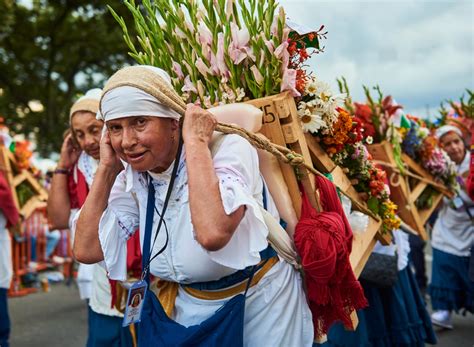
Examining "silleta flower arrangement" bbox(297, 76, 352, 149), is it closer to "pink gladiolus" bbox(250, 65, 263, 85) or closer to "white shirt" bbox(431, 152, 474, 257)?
"pink gladiolus" bbox(250, 65, 263, 85)

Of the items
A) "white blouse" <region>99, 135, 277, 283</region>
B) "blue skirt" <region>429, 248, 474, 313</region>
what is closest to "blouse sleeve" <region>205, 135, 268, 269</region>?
"white blouse" <region>99, 135, 277, 283</region>

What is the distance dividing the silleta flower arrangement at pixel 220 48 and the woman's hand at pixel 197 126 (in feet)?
1.66

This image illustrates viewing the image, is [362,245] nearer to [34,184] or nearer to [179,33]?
[179,33]

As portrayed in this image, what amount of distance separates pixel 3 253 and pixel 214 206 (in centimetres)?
409

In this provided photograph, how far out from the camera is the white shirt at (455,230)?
6574 millimetres

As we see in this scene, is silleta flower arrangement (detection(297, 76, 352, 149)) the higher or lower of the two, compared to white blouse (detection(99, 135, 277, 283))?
Result: higher

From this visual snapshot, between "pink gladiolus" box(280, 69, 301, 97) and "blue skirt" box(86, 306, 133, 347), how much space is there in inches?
85.3

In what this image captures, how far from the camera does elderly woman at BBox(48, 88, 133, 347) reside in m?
3.94

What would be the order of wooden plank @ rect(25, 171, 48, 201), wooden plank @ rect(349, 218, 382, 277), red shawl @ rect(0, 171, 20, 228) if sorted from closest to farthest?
wooden plank @ rect(349, 218, 382, 277)
red shawl @ rect(0, 171, 20, 228)
wooden plank @ rect(25, 171, 48, 201)

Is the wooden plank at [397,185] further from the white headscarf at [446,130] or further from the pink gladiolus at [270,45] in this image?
the pink gladiolus at [270,45]

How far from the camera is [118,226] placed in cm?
256

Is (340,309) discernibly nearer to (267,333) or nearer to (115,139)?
(267,333)

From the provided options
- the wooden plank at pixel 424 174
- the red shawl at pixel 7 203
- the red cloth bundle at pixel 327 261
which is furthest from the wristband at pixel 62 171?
the wooden plank at pixel 424 174

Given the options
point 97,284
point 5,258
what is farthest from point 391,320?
point 5,258
